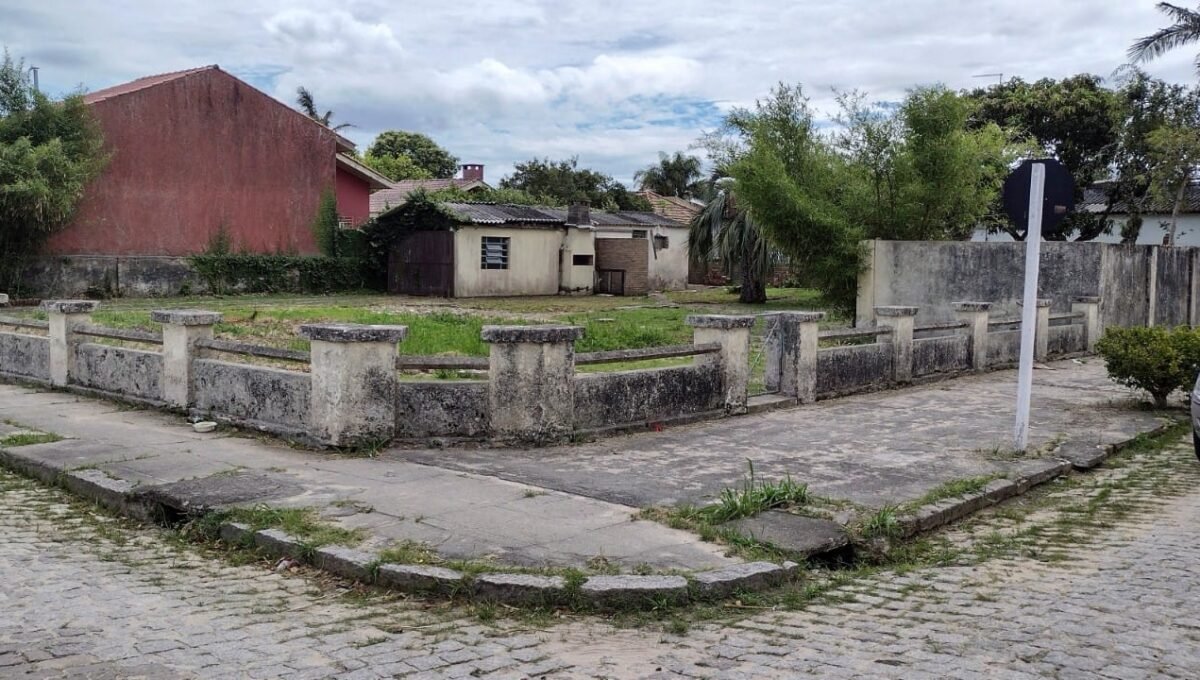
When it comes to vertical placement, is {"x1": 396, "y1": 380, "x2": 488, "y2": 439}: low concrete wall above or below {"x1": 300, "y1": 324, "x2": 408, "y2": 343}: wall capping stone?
below

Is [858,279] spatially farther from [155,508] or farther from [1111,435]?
[155,508]

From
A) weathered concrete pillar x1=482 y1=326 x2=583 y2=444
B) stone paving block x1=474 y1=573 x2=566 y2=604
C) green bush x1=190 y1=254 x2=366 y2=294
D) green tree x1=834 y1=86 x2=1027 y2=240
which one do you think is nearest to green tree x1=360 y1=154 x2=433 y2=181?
green bush x1=190 y1=254 x2=366 y2=294

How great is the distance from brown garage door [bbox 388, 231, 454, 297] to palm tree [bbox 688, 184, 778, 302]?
842cm

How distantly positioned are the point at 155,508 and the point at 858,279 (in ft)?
43.9

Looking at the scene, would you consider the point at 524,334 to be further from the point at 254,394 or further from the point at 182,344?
the point at 182,344

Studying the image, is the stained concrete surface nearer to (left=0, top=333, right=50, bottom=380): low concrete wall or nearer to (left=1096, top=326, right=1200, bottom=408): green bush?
(left=1096, top=326, right=1200, bottom=408): green bush

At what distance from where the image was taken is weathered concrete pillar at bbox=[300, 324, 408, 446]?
862cm

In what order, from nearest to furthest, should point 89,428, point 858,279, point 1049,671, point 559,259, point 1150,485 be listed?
1. point 1049,671
2. point 1150,485
3. point 89,428
4. point 858,279
5. point 559,259

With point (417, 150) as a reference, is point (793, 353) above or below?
below

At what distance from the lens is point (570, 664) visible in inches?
178

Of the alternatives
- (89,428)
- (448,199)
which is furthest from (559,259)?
(89,428)

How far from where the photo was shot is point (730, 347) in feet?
35.6

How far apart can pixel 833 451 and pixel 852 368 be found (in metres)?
4.01

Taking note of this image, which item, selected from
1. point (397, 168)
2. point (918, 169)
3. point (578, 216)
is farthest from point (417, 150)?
point (918, 169)
